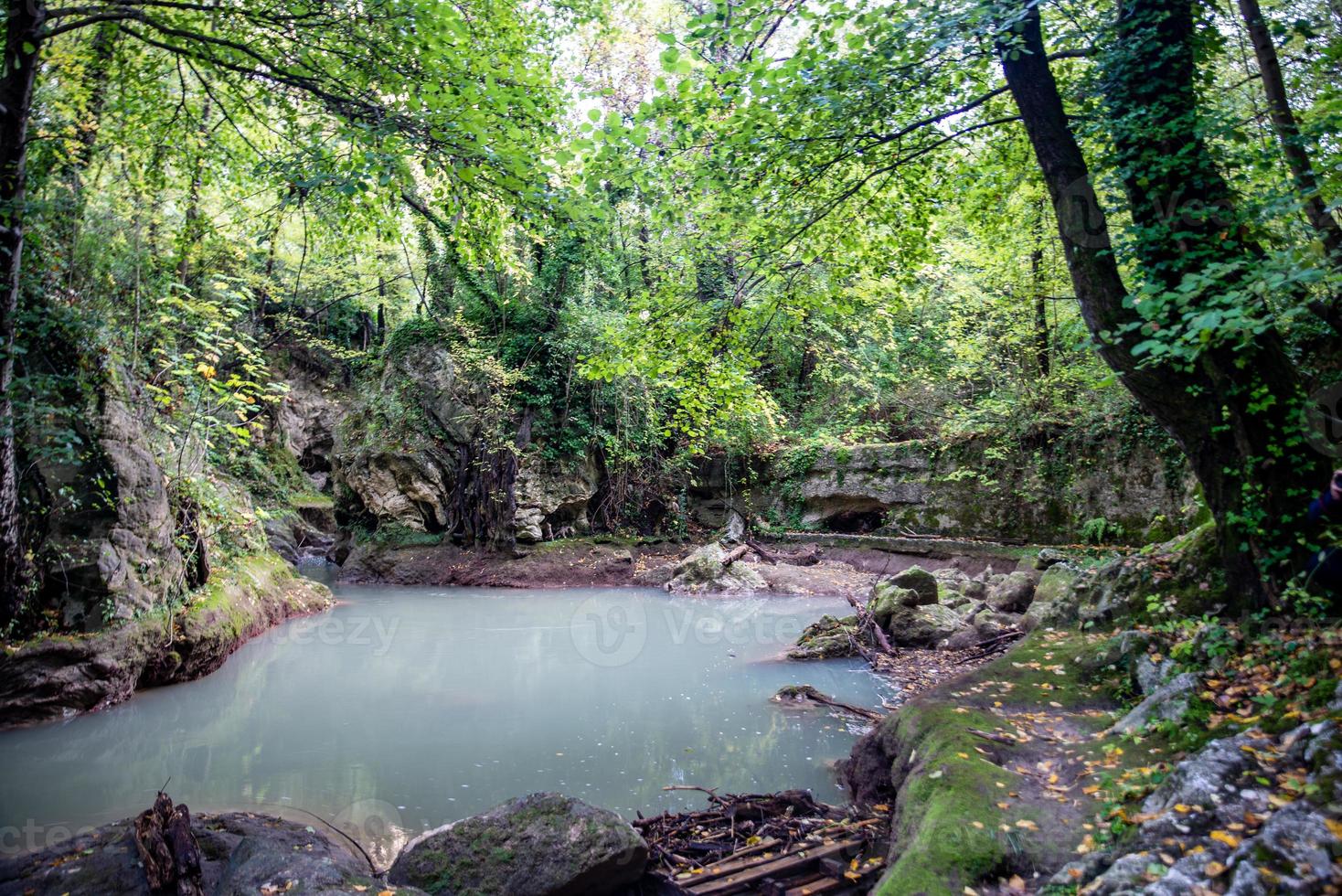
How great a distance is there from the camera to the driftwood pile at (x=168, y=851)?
325 cm

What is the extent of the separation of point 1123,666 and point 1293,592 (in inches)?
48.9

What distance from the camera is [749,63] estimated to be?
4664 millimetres

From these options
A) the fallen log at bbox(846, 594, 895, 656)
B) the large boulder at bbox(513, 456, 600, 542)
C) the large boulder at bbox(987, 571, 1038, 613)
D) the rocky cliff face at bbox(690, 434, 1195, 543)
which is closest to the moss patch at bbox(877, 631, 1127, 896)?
the fallen log at bbox(846, 594, 895, 656)

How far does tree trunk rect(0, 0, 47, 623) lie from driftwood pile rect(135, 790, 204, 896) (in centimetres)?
368

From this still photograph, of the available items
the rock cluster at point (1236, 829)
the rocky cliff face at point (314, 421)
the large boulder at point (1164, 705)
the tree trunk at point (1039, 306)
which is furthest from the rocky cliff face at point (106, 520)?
the rocky cliff face at point (314, 421)

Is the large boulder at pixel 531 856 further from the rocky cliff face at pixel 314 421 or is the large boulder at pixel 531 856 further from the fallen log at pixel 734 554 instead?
the rocky cliff face at pixel 314 421

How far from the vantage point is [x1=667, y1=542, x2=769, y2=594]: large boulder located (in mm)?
13797

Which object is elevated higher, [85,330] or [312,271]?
[312,271]

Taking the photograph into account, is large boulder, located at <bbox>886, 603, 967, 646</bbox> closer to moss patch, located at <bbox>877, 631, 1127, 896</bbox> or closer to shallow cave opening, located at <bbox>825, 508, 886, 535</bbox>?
moss patch, located at <bbox>877, 631, 1127, 896</bbox>

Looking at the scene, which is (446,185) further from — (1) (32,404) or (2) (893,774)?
(2) (893,774)

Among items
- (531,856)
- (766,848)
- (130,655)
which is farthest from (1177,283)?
(130,655)

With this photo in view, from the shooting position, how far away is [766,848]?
3.71 metres

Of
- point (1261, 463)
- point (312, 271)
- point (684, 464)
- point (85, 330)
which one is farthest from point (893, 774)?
point (312, 271)

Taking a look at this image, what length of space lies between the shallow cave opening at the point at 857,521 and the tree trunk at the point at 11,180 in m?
15.3
